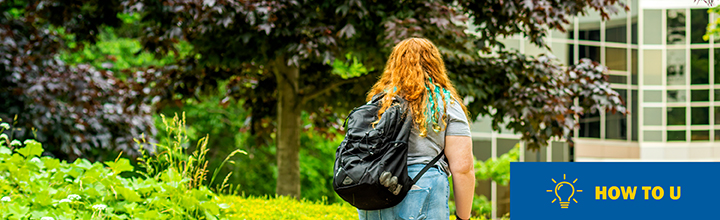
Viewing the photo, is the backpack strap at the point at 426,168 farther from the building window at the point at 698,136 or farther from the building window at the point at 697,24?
the building window at the point at 697,24

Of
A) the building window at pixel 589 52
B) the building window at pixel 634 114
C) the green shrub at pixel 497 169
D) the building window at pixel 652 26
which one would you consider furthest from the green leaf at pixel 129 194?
the building window at pixel 652 26

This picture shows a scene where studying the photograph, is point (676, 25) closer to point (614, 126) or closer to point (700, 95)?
point (700, 95)

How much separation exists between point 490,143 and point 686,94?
7130 mm

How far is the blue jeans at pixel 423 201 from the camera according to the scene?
7.02 ft

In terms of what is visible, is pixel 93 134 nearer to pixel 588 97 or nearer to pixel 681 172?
pixel 588 97

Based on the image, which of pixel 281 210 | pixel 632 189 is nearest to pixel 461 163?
pixel 632 189

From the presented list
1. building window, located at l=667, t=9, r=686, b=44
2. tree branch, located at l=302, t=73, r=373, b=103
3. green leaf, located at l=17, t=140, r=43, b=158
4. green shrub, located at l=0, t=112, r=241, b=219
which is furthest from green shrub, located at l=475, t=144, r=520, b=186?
green leaf, located at l=17, t=140, r=43, b=158

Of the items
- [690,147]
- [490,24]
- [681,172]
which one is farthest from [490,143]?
[681,172]

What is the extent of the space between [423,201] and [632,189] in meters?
1.61

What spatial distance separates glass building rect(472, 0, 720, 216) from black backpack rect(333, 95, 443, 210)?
1750 cm

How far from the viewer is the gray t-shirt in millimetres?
2205

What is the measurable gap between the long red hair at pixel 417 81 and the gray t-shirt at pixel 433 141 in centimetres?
3

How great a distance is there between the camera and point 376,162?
6.88ft

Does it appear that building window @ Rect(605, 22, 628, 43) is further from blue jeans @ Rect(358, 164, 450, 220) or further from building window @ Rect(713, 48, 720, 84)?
blue jeans @ Rect(358, 164, 450, 220)
